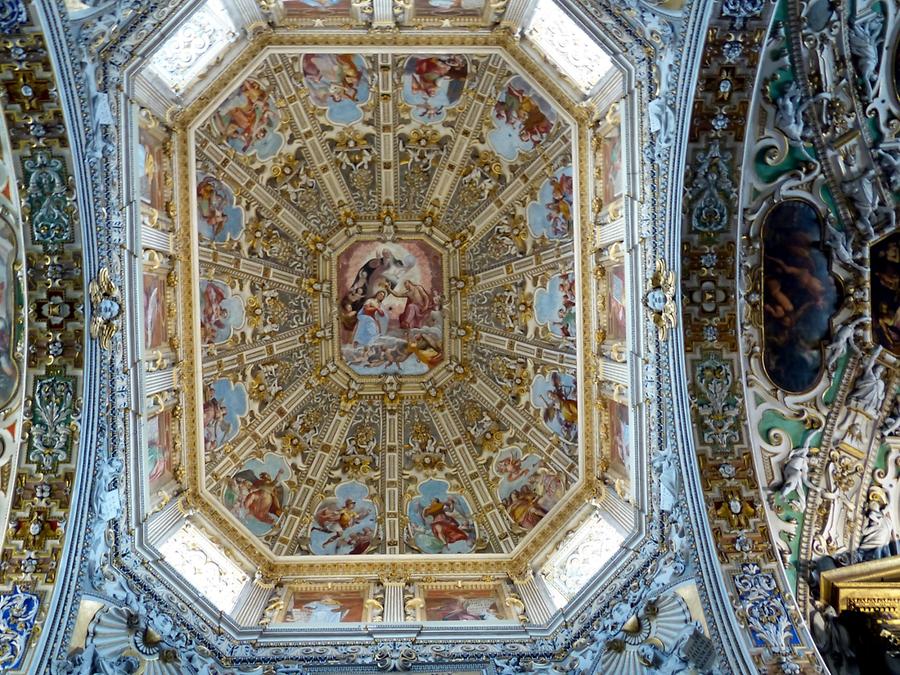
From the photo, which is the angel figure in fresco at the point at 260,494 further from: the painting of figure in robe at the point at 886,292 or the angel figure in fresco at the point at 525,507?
the painting of figure in robe at the point at 886,292

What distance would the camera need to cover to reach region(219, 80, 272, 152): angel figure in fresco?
644 inches

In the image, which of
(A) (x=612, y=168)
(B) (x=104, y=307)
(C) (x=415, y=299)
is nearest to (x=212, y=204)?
(B) (x=104, y=307)

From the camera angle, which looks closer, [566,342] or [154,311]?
[154,311]

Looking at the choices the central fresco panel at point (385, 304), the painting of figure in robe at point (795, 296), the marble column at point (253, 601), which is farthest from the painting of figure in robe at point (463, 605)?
the painting of figure in robe at point (795, 296)

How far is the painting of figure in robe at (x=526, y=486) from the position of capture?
57.1 ft

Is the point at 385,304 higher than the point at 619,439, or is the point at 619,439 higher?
the point at 385,304

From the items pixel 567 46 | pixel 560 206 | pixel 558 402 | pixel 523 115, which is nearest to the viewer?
pixel 567 46

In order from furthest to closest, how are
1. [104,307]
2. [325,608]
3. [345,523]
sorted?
[345,523], [325,608], [104,307]

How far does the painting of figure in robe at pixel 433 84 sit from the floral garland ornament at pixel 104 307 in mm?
7561

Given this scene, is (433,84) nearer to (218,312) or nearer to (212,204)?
(212,204)

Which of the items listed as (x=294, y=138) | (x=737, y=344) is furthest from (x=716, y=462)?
(x=294, y=138)

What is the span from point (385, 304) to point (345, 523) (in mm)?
5358

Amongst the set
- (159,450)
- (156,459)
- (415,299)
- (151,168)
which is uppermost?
(151,168)

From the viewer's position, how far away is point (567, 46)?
14.7 metres
